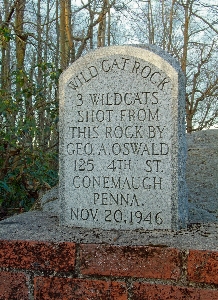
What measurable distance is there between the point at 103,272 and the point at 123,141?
2.19 ft

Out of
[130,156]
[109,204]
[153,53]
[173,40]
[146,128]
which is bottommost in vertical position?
[109,204]

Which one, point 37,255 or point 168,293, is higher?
point 37,255

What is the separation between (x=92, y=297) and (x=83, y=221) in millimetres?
497

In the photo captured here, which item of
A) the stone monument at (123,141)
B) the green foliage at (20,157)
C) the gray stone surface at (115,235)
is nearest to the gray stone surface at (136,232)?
the gray stone surface at (115,235)

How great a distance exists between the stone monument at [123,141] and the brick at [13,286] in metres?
0.45

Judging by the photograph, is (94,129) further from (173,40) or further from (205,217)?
(173,40)

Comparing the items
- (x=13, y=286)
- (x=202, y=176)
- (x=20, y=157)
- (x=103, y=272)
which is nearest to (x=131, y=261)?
(x=103, y=272)

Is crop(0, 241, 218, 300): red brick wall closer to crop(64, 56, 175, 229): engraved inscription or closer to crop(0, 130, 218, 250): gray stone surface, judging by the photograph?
crop(0, 130, 218, 250): gray stone surface

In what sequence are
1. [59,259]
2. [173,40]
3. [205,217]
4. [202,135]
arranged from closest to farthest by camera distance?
[59,259]
[205,217]
[202,135]
[173,40]

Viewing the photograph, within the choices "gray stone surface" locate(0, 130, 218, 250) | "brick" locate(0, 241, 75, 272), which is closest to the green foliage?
"gray stone surface" locate(0, 130, 218, 250)

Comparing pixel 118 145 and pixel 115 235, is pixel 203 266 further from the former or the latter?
pixel 118 145

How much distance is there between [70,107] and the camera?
215 cm

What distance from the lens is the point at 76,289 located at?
1.70 meters

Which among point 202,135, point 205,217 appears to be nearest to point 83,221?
point 205,217
